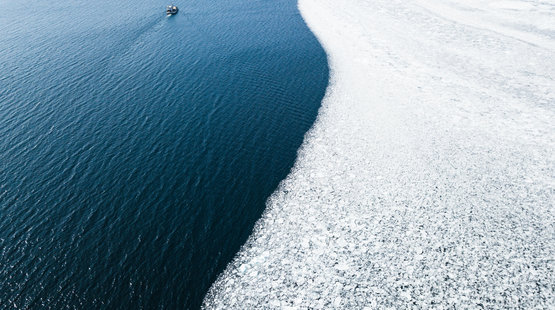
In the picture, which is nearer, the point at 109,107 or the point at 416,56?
the point at 109,107

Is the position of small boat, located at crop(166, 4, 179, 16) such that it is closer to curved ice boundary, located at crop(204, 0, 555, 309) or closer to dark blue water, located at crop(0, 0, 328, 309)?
dark blue water, located at crop(0, 0, 328, 309)

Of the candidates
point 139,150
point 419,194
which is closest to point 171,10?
point 139,150

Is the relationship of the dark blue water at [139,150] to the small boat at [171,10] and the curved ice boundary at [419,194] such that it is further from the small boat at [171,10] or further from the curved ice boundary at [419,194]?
the small boat at [171,10]

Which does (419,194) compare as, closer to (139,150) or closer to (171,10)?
(139,150)

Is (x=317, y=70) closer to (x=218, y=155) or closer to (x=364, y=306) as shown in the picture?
(x=218, y=155)

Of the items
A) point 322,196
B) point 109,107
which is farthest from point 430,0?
point 109,107

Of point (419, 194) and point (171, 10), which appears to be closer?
point (419, 194)

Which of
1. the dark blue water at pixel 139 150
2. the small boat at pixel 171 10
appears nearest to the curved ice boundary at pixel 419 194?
the dark blue water at pixel 139 150
